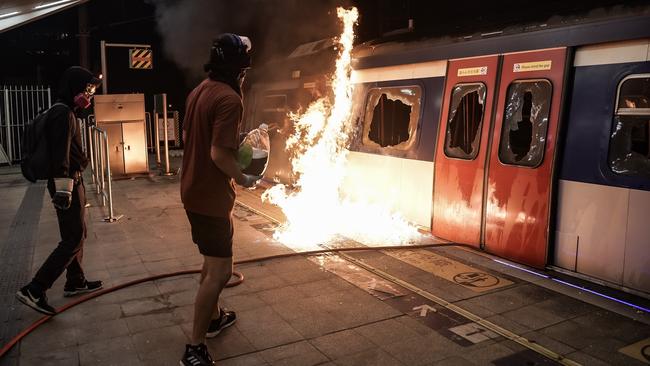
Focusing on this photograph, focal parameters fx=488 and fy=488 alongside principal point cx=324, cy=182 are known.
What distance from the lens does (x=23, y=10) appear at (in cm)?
1015

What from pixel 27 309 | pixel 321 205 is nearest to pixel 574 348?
pixel 27 309

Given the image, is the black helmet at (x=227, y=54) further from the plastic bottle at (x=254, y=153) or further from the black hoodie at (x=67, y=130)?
the black hoodie at (x=67, y=130)

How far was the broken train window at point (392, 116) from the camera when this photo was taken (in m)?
7.73

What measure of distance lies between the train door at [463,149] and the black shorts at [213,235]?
394 centimetres

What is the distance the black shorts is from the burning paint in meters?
3.47

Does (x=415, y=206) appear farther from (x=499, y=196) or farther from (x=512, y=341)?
(x=512, y=341)

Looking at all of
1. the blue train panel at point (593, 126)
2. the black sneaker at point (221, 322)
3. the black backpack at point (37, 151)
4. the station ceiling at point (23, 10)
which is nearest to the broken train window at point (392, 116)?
the blue train panel at point (593, 126)

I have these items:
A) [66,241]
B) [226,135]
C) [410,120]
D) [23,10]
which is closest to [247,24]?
[23,10]

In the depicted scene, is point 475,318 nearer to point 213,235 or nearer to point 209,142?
point 213,235

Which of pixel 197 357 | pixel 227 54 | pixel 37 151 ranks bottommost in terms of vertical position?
pixel 197 357

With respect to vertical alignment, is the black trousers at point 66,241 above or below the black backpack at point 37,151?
below

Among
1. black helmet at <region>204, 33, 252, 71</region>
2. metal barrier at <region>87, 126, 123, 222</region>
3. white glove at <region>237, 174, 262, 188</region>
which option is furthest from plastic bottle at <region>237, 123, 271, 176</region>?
metal barrier at <region>87, 126, 123, 222</region>

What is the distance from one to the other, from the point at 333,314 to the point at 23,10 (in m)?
9.73

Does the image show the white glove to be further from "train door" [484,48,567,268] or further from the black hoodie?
"train door" [484,48,567,268]
